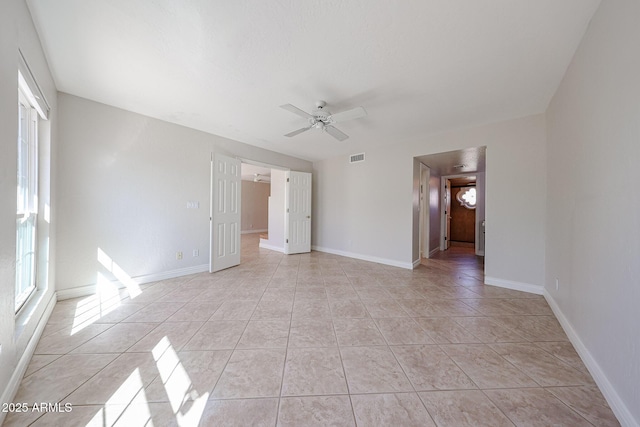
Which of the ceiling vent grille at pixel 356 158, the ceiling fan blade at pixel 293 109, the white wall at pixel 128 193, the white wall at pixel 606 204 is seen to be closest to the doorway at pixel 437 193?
the ceiling vent grille at pixel 356 158

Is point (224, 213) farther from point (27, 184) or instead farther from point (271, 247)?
point (271, 247)

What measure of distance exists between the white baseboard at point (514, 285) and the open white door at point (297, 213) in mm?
3665

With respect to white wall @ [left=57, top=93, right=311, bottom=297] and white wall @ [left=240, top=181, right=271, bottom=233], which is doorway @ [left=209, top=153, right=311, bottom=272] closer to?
white wall @ [left=57, top=93, right=311, bottom=297]

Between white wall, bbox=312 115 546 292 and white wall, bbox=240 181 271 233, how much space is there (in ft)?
14.3

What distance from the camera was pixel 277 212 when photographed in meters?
5.84

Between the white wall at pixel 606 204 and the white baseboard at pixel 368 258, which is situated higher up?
the white wall at pixel 606 204

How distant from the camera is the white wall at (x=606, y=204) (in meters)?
1.15

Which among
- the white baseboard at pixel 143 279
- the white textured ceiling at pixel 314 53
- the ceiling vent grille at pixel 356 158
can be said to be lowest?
the white baseboard at pixel 143 279

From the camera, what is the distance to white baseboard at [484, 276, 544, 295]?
9.58ft

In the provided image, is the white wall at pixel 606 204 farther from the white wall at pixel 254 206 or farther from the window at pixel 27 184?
the white wall at pixel 254 206

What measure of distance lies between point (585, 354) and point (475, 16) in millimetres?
2569

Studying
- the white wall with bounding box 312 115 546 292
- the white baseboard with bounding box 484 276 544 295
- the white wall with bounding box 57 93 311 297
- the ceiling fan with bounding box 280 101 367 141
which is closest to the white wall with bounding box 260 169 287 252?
the white wall with bounding box 312 115 546 292

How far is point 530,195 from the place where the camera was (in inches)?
117

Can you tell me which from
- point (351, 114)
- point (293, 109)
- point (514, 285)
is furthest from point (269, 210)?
point (514, 285)
